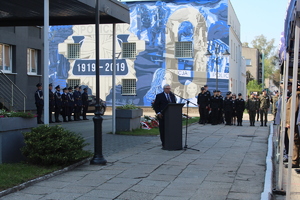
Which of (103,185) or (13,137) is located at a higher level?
(13,137)

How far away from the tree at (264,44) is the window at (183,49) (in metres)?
55.8

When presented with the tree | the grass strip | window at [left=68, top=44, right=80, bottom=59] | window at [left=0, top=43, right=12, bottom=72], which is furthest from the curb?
the tree

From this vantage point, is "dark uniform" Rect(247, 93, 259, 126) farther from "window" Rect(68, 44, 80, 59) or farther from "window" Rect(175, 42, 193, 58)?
"window" Rect(68, 44, 80, 59)

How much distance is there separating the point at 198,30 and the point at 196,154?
91.6ft

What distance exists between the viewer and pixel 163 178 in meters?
8.02

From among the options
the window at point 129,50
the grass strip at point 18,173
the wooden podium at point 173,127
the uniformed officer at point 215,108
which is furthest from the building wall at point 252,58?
the grass strip at point 18,173

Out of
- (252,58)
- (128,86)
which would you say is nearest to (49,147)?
(128,86)

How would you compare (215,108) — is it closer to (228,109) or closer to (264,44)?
(228,109)

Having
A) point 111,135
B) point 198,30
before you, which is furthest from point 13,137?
point 198,30

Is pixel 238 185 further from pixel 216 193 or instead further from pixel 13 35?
pixel 13 35

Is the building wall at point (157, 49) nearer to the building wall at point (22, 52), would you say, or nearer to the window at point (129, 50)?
the window at point (129, 50)

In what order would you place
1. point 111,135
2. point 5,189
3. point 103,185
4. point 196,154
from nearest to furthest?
point 5,189
point 103,185
point 196,154
point 111,135

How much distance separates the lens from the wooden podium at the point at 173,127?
11812 millimetres

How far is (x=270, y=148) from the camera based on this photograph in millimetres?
12672
